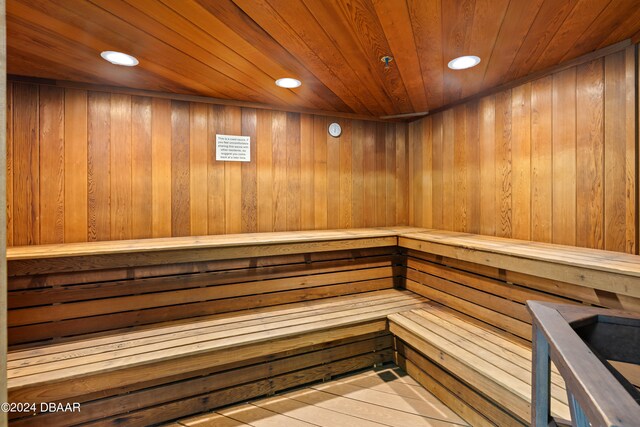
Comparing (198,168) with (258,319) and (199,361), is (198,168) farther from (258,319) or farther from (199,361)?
(199,361)

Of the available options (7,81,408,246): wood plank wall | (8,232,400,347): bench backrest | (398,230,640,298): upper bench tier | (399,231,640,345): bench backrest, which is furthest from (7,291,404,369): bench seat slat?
(7,81,408,246): wood plank wall

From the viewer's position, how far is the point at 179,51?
1.78 m

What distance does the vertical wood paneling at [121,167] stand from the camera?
7.62 feet

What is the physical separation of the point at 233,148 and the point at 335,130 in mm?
1055

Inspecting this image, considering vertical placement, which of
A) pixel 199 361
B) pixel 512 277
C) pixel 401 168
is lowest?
pixel 199 361

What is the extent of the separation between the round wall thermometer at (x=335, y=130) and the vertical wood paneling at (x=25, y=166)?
2.33m

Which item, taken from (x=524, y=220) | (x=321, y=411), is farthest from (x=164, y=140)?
(x=524, y=220)

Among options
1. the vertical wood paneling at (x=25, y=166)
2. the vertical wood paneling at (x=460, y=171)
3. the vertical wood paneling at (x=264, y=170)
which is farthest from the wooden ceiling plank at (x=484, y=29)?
the vertical wood paneling at (x=25, y=166)

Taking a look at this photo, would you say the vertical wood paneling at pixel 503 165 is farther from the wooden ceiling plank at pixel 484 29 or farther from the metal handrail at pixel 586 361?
the metal handrail at pixel 586 361

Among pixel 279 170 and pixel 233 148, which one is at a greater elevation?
pixel 233 148

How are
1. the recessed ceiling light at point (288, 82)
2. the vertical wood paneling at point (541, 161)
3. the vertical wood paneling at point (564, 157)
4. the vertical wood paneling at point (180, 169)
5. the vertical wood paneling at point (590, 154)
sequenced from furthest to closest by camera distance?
the vertical wood paneling at point (180, 169)
the recessed ceiling light at point (288, 82)
the vertical wood paneling at point (541, 161)
the vertical wood paneling at point (564, 157)
the vertical wood paneling at point (590, 154)

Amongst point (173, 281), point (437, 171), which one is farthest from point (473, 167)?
point (173, 281)

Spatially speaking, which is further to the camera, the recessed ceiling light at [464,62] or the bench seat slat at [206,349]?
the recessed ceiling light at [464,62]

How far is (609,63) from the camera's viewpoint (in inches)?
70.6
